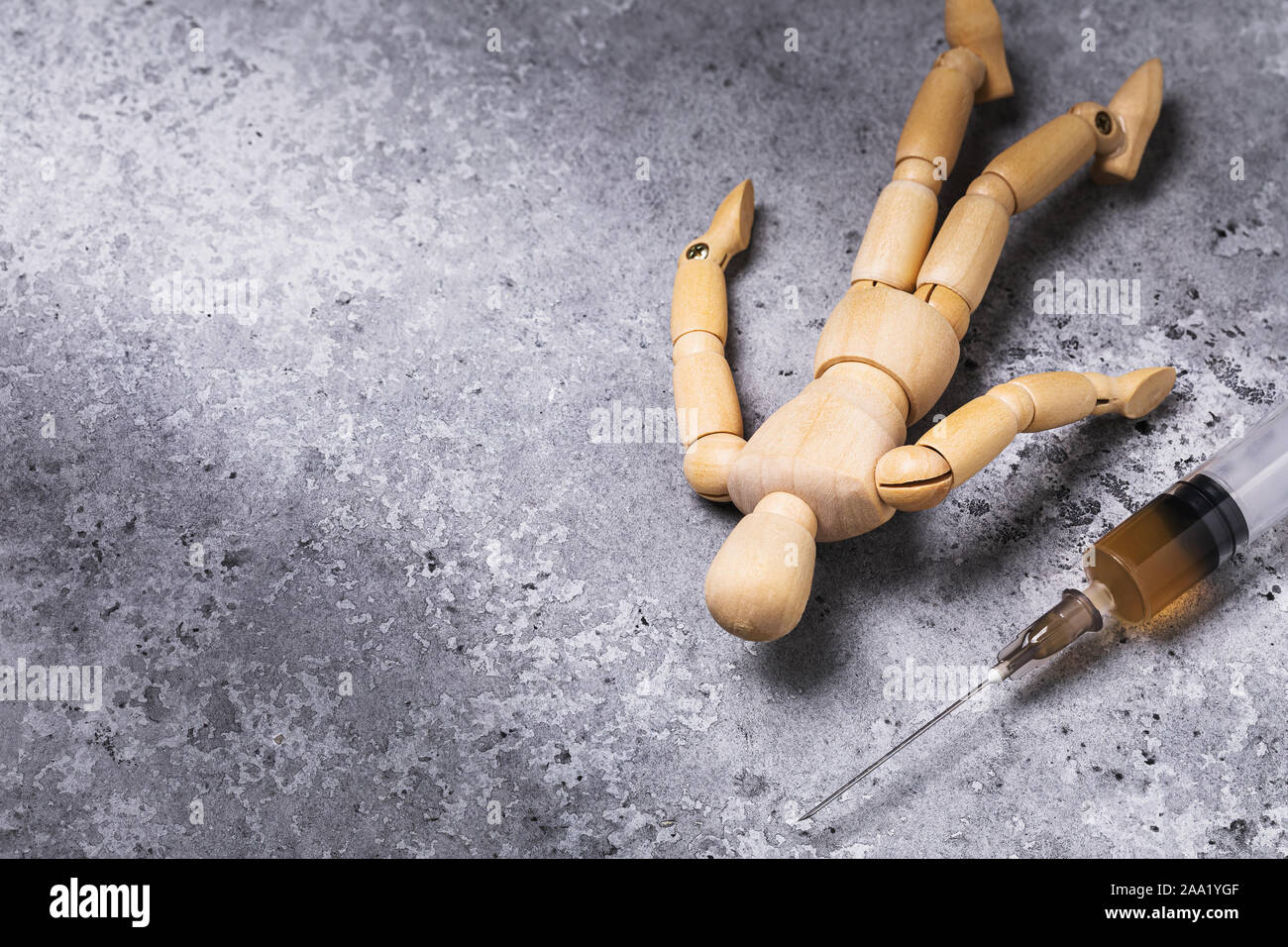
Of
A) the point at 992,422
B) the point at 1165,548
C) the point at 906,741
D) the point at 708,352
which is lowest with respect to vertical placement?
the point at 906,741

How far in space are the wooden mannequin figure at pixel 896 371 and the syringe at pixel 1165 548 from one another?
11 cm

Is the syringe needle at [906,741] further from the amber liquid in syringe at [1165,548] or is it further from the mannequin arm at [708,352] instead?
the mannequin arm at [708,352]

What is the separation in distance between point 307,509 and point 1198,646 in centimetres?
91

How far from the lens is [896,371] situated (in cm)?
105

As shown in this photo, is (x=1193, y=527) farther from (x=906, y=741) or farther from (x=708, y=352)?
(x=708, y=352)

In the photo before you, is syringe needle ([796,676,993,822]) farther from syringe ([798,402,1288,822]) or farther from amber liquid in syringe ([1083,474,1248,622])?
amber liquid in syringe ([1083,474,1248,622])

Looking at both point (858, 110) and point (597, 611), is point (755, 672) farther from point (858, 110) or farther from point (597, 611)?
point (858, 110)

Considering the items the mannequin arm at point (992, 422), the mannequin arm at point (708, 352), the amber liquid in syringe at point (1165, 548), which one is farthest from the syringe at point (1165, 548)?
the mannequin arm at point (708, 352)

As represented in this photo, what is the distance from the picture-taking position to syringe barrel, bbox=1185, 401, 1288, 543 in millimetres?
1103

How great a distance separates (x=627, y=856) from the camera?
1069mm

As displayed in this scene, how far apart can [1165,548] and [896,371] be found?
1.01 feet

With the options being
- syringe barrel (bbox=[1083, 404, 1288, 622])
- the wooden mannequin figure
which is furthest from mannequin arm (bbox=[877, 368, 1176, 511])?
syringe barrel (bbox=[1083, 404, 1288, 622])

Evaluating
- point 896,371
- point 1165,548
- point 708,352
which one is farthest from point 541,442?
point 1165,548

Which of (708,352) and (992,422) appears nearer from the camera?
(992,422)
